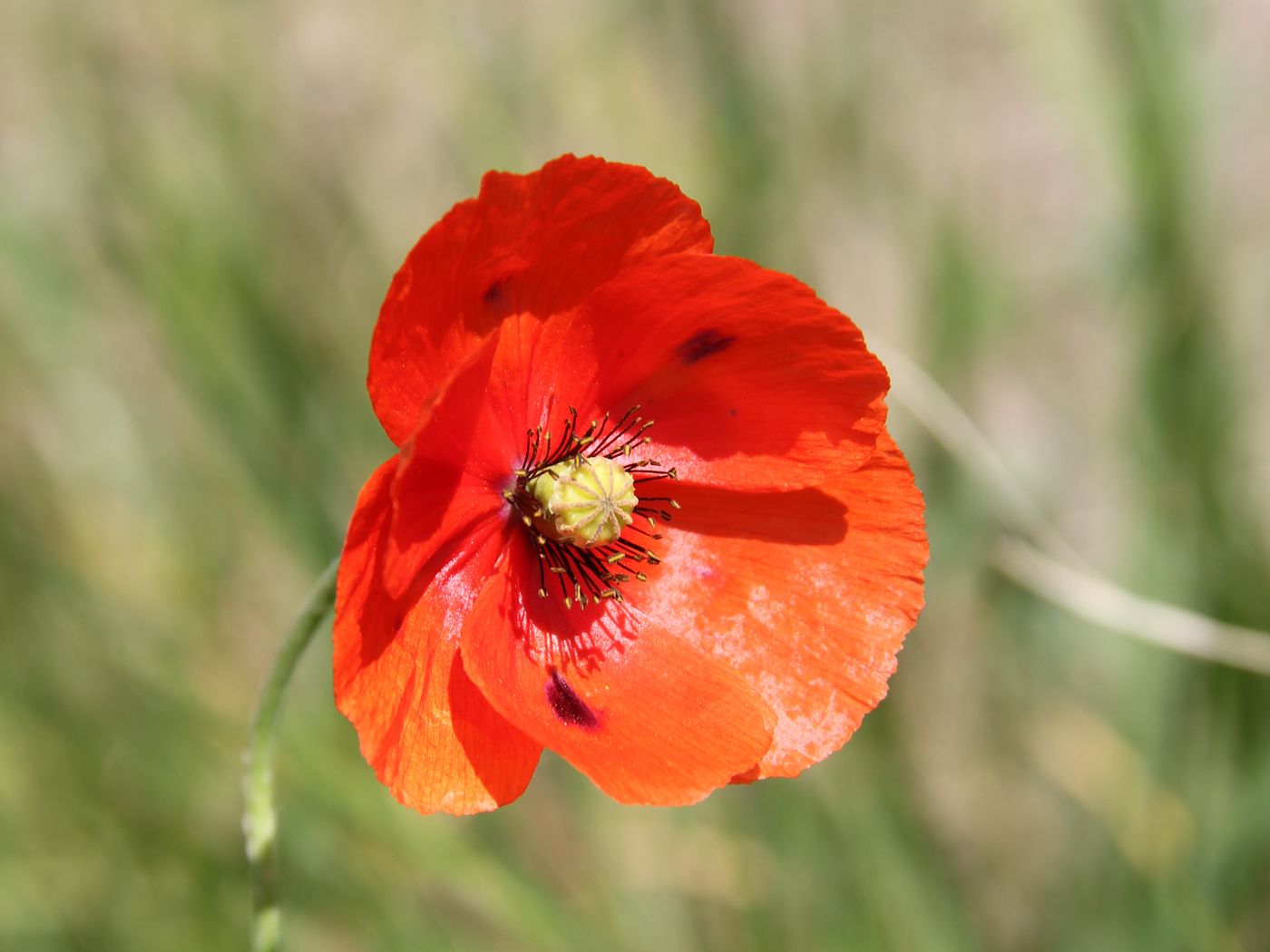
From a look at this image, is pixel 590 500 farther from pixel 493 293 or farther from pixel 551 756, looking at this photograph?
pixel 551 756

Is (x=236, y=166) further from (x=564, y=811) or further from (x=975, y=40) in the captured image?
(x=975, y=40)

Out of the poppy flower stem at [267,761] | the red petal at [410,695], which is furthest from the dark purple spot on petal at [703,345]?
the poppy flower stem at [267,761]

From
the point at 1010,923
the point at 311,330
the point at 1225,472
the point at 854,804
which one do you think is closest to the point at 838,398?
the point at 854,804

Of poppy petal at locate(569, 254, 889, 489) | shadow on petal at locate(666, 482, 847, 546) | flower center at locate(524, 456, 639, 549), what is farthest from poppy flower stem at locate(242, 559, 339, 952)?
shadow on petal at locate(666, 482, 847, 546)

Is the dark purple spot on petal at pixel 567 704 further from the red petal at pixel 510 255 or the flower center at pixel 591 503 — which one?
the red petal at pixel 510 255

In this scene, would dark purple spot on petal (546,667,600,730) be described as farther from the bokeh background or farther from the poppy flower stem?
the bokeh background

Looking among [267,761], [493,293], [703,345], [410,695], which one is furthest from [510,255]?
[267,761]
